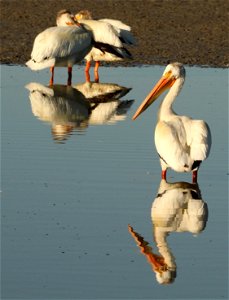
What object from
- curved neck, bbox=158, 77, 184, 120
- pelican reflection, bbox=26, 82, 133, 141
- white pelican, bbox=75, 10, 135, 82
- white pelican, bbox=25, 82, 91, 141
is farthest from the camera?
white pelican, bbox=75, 10, 135, 82

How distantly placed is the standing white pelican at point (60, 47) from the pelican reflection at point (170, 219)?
20.4ft

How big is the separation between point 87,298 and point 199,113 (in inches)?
235

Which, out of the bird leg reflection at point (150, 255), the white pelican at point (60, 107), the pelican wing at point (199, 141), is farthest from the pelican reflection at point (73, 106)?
the bird leg reflection at point (150, 255)

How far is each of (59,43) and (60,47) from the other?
0.17 feet

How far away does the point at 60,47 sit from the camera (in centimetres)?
1492

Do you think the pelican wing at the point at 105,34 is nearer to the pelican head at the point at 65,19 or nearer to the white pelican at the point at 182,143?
the pelican head at the point at 65,19

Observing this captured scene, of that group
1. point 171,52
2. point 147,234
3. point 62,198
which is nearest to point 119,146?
point 62,198

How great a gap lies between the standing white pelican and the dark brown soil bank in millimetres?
1109

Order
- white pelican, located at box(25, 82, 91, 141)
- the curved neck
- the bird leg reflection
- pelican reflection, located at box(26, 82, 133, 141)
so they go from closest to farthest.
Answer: the bird leg reflection → the curved neck → white pelican, located at box(25, 82, 91, 141) → pelican reflection, located at box(26, 82, 133, 141)

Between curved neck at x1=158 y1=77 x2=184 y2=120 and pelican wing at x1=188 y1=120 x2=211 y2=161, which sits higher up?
curved neck at x1=158 y1=77 x2=184 y2=120

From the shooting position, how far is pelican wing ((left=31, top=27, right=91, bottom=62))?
14812 mm

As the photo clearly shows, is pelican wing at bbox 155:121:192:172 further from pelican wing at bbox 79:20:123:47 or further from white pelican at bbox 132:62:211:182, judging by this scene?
pelican wing at bbox 79:20:123:47

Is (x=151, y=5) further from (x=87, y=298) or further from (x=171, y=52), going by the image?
(x=87, y=298)

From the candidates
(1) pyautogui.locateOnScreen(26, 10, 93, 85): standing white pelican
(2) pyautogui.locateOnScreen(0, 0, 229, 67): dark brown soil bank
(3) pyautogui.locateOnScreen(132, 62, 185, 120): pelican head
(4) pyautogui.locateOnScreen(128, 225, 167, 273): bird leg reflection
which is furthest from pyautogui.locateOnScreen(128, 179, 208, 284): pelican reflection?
(2) pyautogui.locateOnScreen(0, 0, 229, 67): dark brown soil bank
